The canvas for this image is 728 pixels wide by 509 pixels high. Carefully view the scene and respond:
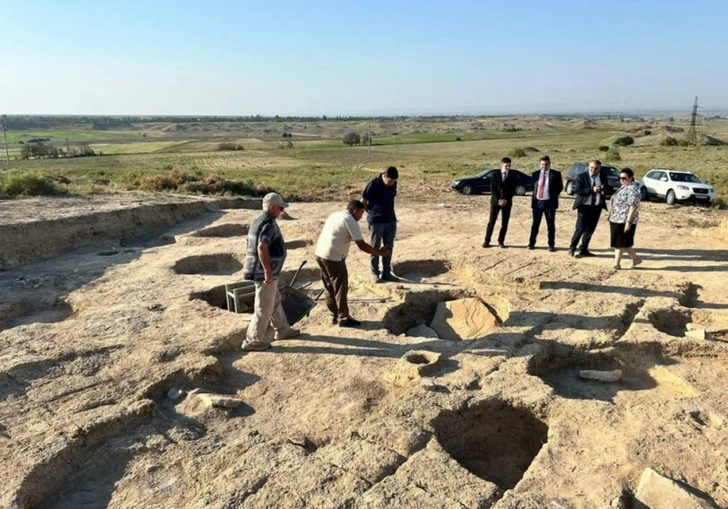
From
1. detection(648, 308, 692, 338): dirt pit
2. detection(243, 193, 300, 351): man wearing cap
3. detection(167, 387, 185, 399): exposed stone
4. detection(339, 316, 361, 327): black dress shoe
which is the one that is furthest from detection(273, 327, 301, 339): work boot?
detection(648, 308, 692, 338): dirt pit

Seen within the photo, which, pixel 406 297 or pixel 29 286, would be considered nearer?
pixel 406 297

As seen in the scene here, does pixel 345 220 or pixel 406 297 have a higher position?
pixel 345 220

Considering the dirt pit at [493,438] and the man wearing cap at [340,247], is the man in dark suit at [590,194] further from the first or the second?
the dirt pit at [493,438]

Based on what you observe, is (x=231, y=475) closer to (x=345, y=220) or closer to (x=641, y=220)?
(x=345, y=220)

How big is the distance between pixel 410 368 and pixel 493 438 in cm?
106

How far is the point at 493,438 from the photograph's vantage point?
5.32 meters

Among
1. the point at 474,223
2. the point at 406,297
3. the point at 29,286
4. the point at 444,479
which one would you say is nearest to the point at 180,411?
the point at 444,479

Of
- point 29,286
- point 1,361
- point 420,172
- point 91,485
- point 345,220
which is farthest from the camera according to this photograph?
point 420,172

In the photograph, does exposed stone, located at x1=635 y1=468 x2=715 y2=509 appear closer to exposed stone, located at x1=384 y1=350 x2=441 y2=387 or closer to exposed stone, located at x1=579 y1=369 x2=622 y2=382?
exposed stone, located at x1=579 y1=369 x2=622 y2=382

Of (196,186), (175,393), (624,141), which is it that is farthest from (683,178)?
(624,141)

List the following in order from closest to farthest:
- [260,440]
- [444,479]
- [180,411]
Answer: [444,479], [260,440], [180,411]

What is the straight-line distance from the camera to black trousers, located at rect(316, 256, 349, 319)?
23.1 ft

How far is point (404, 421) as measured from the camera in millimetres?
4895

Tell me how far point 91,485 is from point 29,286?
6.23 metres
